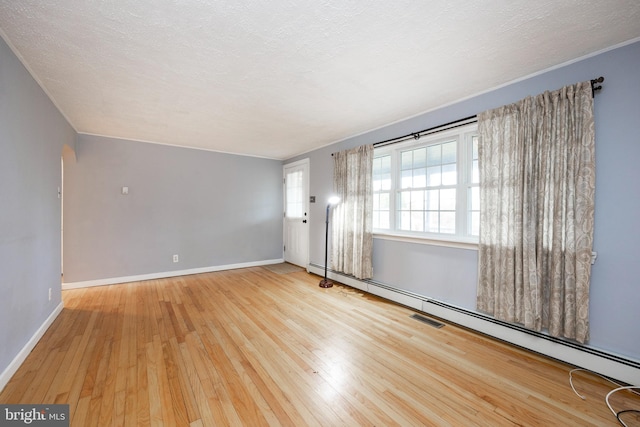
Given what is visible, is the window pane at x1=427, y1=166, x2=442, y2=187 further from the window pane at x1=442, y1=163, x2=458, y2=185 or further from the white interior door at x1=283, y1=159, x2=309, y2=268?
the white interior door at x1=283, y1=159, x2=309, y2=268

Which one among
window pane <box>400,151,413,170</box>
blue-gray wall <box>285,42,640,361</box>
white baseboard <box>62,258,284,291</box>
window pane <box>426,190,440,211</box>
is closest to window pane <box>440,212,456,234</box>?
window pane <box>426,190,440,211</box>

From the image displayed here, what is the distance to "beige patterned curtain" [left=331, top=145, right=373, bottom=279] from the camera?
387 centimetres

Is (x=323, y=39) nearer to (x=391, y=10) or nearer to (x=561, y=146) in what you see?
(x=391, y=10)

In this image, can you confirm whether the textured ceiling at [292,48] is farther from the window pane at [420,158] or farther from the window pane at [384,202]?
the window pane at [384,202]

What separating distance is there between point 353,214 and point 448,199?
147 cm

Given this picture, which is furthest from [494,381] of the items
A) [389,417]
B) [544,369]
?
[389,417]

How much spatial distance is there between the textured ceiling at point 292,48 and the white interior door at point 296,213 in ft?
7.68

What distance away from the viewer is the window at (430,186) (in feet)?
9.47

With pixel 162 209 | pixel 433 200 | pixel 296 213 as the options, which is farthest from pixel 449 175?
pixel 162 209

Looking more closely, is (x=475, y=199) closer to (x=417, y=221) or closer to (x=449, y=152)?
(x=449, y=152)

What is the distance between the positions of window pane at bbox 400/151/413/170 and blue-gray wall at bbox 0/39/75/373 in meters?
3.84

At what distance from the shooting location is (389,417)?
1.57 meters

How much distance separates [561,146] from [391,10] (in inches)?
70.5

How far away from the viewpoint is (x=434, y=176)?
3.21 metres
